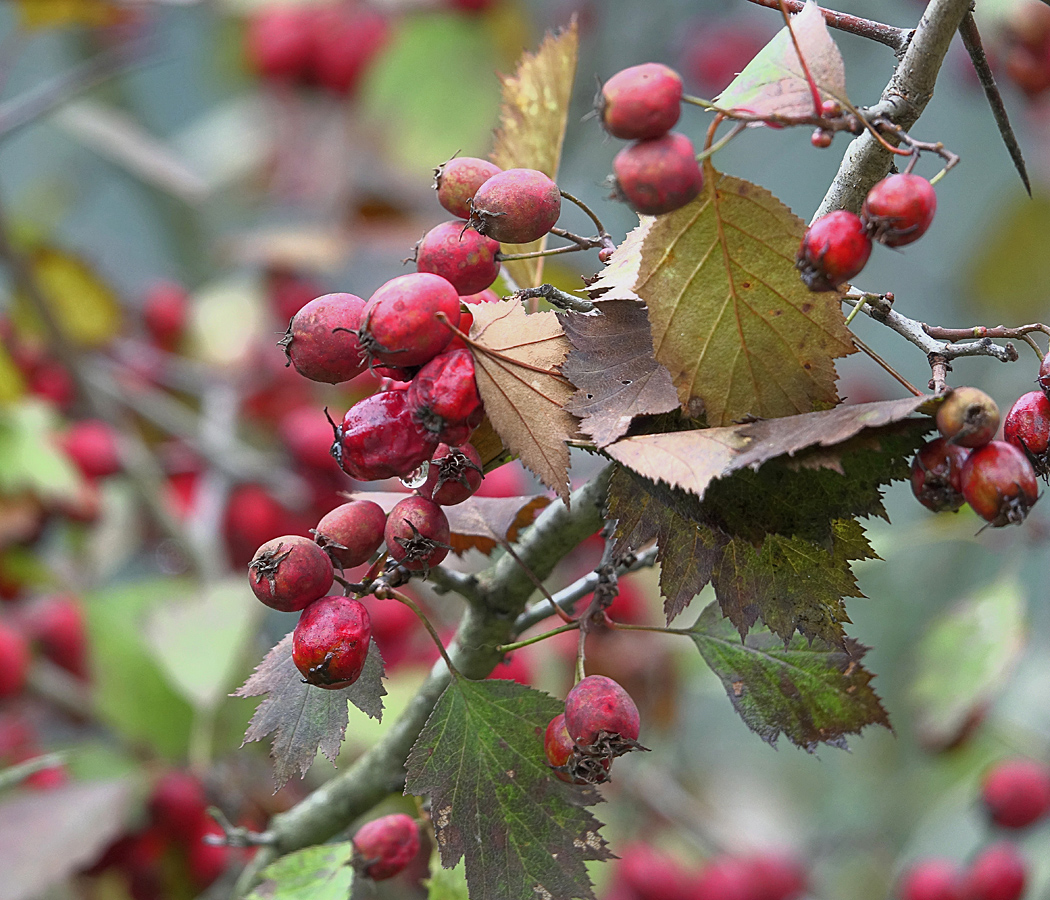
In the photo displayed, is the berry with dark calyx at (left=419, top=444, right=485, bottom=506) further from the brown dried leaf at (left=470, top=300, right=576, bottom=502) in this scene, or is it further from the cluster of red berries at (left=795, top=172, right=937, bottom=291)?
the cluster of red berries at (left=795, top=172, right=937, bottom=291)

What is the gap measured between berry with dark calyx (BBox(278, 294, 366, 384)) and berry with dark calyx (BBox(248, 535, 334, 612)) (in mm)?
63

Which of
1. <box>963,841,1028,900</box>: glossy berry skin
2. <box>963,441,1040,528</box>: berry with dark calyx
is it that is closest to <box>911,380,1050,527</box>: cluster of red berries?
<box>963,441,1040,528</box>: berry with dark calyx

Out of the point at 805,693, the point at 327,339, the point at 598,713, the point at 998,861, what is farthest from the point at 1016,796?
the point at 327,339

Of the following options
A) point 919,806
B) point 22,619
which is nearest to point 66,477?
point 22,619

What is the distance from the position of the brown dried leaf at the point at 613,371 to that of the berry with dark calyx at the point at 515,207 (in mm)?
35

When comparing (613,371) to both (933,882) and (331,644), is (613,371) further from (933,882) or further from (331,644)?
(933,882)

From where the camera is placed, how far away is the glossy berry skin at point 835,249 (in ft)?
1.11

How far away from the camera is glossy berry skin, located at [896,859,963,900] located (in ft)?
3.25

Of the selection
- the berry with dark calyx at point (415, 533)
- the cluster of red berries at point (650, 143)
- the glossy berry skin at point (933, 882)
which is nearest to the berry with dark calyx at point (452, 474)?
the berry with dark calyx at point (415, 533)

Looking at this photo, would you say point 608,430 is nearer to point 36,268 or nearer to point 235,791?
point 235,791

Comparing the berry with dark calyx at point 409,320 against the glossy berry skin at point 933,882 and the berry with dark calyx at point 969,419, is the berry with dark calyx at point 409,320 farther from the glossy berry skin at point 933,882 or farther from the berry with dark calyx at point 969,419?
the glossy berry skin at point 933,882

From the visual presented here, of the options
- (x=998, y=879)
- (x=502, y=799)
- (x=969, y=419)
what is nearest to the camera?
(x=969, y=419)

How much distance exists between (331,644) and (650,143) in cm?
20

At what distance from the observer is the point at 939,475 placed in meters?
0.35
